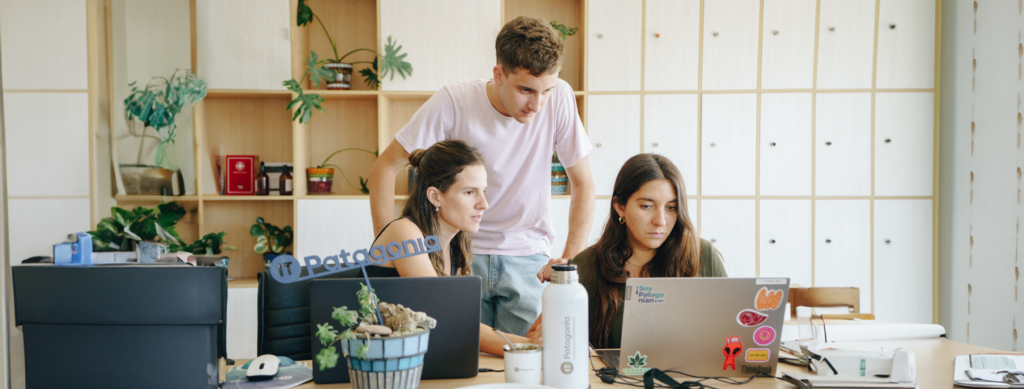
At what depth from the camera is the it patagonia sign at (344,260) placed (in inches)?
36.4

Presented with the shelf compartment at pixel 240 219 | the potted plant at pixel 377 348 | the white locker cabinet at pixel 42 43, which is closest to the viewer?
the potted plant at pixel 377 348

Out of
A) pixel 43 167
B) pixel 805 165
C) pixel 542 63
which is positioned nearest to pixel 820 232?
pixel 805 165

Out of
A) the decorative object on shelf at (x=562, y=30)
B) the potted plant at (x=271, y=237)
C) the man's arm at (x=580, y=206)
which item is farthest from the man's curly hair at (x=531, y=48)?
the potted plant at (x=271, y=237)

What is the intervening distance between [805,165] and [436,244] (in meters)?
2.71

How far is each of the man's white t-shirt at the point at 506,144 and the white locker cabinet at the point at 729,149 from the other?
1354 millimetres

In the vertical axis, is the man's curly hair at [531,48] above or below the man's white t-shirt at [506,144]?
above

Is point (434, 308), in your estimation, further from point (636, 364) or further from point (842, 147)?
point (842, 147)

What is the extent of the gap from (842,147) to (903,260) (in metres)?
0.69

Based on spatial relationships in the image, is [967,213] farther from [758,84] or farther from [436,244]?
[436,244]

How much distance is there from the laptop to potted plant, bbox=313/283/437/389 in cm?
9

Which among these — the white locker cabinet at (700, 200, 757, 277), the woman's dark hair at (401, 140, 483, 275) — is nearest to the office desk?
the woman's dark hair at (401, 140, 483, 275)

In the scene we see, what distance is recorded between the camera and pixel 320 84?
10.3ft

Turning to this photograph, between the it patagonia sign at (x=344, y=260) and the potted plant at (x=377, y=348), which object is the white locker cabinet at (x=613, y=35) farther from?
the potted plant at (x=377, y=348)

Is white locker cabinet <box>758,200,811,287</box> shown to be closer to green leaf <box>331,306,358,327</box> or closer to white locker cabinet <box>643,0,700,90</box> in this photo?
white locker cabinet <box>643,0,700,90</box>
